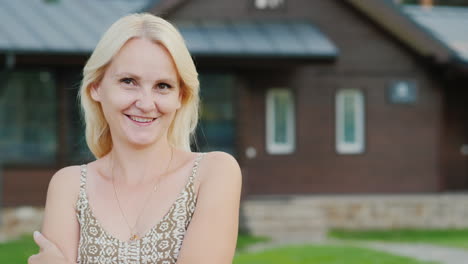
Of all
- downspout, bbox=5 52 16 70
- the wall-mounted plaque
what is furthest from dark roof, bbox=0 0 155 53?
the wall-mounted plaque

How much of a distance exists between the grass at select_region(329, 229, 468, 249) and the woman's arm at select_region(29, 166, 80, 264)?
43.4 ft

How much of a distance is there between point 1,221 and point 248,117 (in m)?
5.15

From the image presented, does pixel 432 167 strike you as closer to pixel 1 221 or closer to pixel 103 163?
pixel 1 221

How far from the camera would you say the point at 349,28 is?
58.9 feet

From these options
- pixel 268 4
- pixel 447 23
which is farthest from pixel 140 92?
pixel 447 23

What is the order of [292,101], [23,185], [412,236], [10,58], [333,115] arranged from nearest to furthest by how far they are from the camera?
1. [10,58]
2. [23,185]
3. [412,236]
4. [292,101]
5. [333,115]

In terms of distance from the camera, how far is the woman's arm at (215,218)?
8.34ft

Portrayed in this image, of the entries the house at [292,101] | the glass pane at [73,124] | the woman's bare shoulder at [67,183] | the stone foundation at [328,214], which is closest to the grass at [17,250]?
the stone foundation at [328,214]

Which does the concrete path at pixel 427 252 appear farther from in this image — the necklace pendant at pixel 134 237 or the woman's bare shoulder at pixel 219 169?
the necklace pendant at pixel 134 237

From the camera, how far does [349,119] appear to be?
59.3 feet

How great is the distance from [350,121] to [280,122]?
159 centimetres

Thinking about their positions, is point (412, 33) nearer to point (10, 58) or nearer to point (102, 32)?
point (102, 32)

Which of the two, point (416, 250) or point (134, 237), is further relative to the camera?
point (416, 250)

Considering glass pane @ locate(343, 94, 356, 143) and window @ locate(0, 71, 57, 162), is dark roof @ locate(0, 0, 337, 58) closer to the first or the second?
window @ locate(0, 71, 57, 162)
